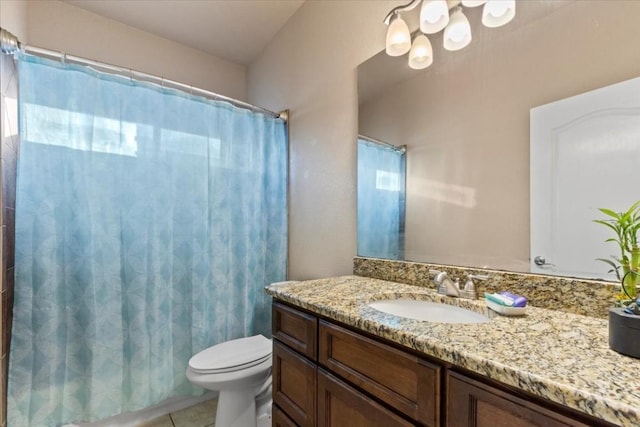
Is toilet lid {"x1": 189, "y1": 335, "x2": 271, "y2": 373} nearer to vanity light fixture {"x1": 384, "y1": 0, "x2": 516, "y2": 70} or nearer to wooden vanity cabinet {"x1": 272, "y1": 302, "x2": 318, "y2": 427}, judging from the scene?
wooden vanity cabinet {"x1": 272, "y1": 302, "x2": 318, "y2": 427}

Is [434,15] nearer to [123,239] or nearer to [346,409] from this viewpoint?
[346,409]

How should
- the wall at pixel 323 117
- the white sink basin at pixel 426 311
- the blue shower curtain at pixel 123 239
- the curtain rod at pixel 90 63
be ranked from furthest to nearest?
the wall at pixel 323 117 < the blue shower curtain at pixel 123 239 < the curtain rod at pixel 90 63 < the white sink basin at pixel 426 311

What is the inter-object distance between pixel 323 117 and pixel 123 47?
159 centimetres

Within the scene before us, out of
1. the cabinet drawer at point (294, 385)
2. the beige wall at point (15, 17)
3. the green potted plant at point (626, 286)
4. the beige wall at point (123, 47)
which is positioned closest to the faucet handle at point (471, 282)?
the green potted plant at point (626, 286)

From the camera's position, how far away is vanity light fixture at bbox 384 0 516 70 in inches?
41.4

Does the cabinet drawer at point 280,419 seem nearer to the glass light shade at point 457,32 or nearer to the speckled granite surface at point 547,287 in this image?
the speckled granite surface at point 547,287

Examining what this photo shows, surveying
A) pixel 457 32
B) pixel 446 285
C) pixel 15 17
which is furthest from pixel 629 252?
pixel 15 17

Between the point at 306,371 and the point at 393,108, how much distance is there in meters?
1.18

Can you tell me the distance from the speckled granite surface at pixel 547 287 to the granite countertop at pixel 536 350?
0.11 feet

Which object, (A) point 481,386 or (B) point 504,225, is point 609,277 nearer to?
(B) point 504,225

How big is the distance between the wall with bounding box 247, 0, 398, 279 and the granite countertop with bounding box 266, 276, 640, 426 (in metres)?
0.75

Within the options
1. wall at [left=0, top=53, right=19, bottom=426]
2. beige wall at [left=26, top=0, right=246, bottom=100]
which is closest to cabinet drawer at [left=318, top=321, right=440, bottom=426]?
wall at [left=0, top=53, right=19, bottom=426]

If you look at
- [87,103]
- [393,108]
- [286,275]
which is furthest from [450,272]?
[87,103]

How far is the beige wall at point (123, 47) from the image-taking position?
6.05 feet
